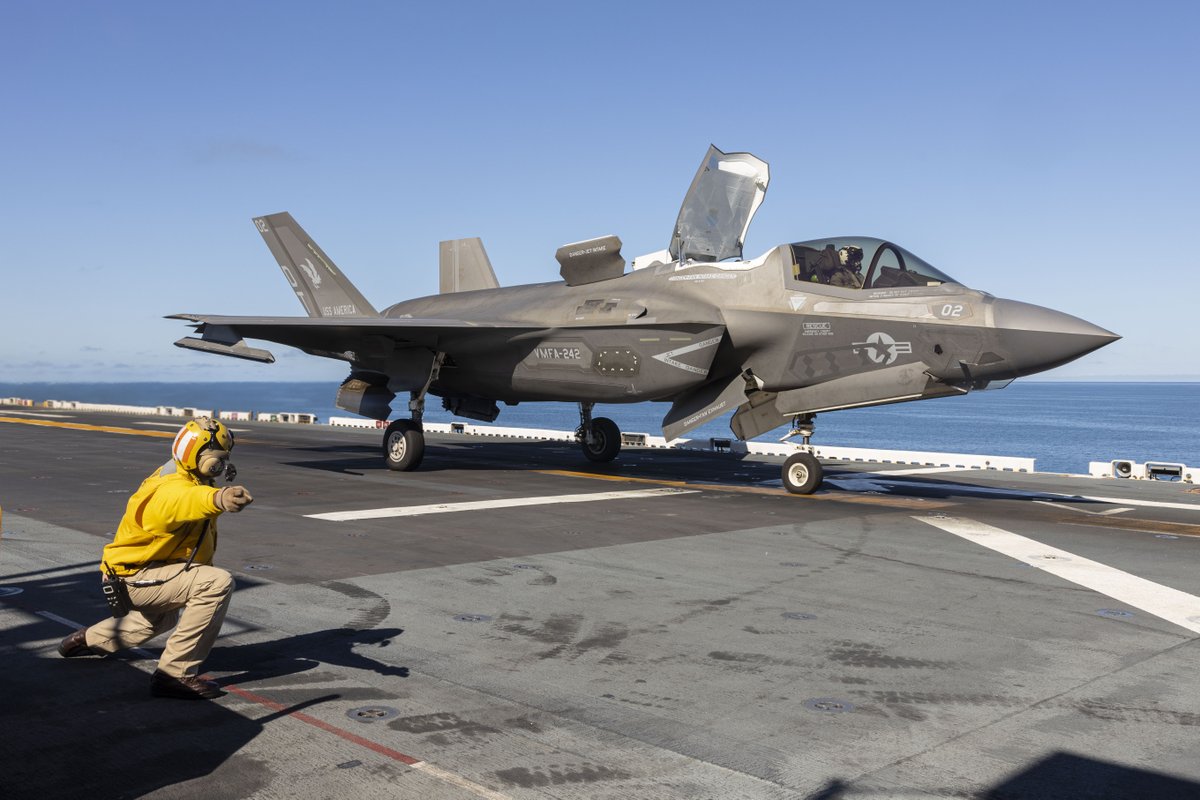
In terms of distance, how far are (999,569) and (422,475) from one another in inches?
454

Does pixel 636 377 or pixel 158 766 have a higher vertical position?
pixel 636 377

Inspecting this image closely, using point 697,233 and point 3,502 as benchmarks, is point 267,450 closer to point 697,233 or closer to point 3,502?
point 3,502

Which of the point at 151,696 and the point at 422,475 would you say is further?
the point at 422,475

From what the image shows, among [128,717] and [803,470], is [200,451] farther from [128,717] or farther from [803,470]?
[803,470]

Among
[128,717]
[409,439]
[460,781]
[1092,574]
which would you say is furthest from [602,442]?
[460,781]

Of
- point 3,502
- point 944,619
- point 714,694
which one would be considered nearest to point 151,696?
point 714,694

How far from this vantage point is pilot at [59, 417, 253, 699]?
5398mm

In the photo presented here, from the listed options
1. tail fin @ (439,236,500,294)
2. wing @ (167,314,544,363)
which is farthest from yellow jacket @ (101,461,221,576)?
tail fin @ (439,236,500,294)

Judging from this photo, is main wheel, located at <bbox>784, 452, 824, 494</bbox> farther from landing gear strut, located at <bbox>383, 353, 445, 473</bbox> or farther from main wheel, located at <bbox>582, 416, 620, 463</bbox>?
landing gear strut, located at <bbox>383, 353, 445, 473</bbox>

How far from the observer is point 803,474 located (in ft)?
52.6

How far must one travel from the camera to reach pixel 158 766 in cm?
444

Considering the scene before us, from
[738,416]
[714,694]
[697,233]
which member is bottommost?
[714,694]

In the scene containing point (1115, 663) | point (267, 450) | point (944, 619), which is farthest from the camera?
point (267, 450)

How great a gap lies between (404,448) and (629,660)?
13321 millimetres
